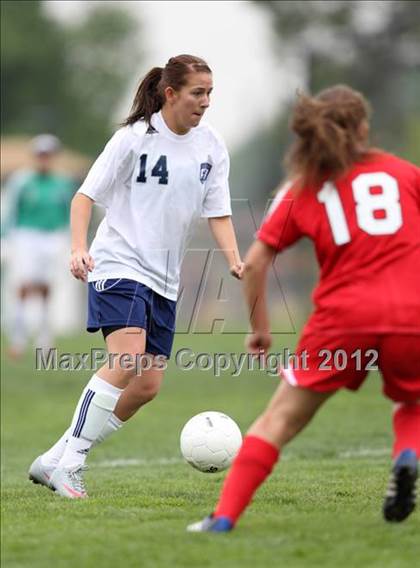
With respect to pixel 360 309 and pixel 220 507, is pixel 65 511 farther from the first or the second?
pixel 360 309

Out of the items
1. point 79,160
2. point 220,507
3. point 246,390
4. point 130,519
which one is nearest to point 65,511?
point 130,519

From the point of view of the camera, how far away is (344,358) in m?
4.93

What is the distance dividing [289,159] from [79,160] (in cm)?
4515

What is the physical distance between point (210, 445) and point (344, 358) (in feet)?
6.34

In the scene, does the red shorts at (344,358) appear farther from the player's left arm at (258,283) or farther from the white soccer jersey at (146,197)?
the white soccer jersey at (146,197)

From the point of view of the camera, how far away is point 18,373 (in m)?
16.7

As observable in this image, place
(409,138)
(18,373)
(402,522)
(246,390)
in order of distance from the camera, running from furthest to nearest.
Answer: (409,138) < (18,373) < (246,390) < (402,522)

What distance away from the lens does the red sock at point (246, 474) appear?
4.93m

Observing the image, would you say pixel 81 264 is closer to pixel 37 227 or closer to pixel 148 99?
pixel 148 99

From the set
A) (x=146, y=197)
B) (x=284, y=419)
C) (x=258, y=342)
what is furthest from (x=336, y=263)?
(x=146, y=197)

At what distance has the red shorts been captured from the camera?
16.1ft

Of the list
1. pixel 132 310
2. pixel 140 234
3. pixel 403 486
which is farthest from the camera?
pixel 140 234

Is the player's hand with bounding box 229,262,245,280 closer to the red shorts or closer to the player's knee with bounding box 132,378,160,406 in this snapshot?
the player's knee with bounding box 132,378,160,406

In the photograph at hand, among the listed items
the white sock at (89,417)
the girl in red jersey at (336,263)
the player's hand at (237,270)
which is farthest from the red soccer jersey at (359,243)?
the white sock at (89,417)
